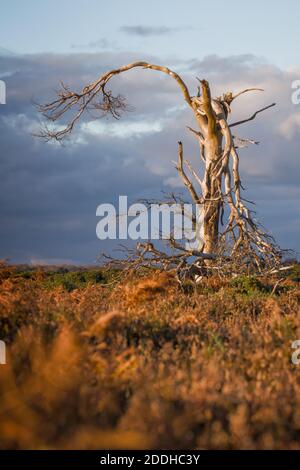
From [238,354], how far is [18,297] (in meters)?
3.19

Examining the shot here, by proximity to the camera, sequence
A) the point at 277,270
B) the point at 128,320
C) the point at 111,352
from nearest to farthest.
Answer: the point at 111,352
the point at 128,320
the point at 277,270

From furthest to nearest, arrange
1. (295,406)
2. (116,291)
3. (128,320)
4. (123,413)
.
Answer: (116,291) < (128,320) < (295,406) < (123,413)

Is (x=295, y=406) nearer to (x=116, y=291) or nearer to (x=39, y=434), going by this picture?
(x=39, y=434)

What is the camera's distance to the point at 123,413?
5836 millimetres

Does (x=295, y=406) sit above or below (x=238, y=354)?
below

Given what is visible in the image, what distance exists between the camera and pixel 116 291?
1566 cm

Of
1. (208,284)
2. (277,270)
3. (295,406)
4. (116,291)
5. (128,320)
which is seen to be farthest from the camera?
(277,270)

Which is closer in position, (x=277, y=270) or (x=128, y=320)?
(x=128, y=320)

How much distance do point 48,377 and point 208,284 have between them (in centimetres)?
1291
